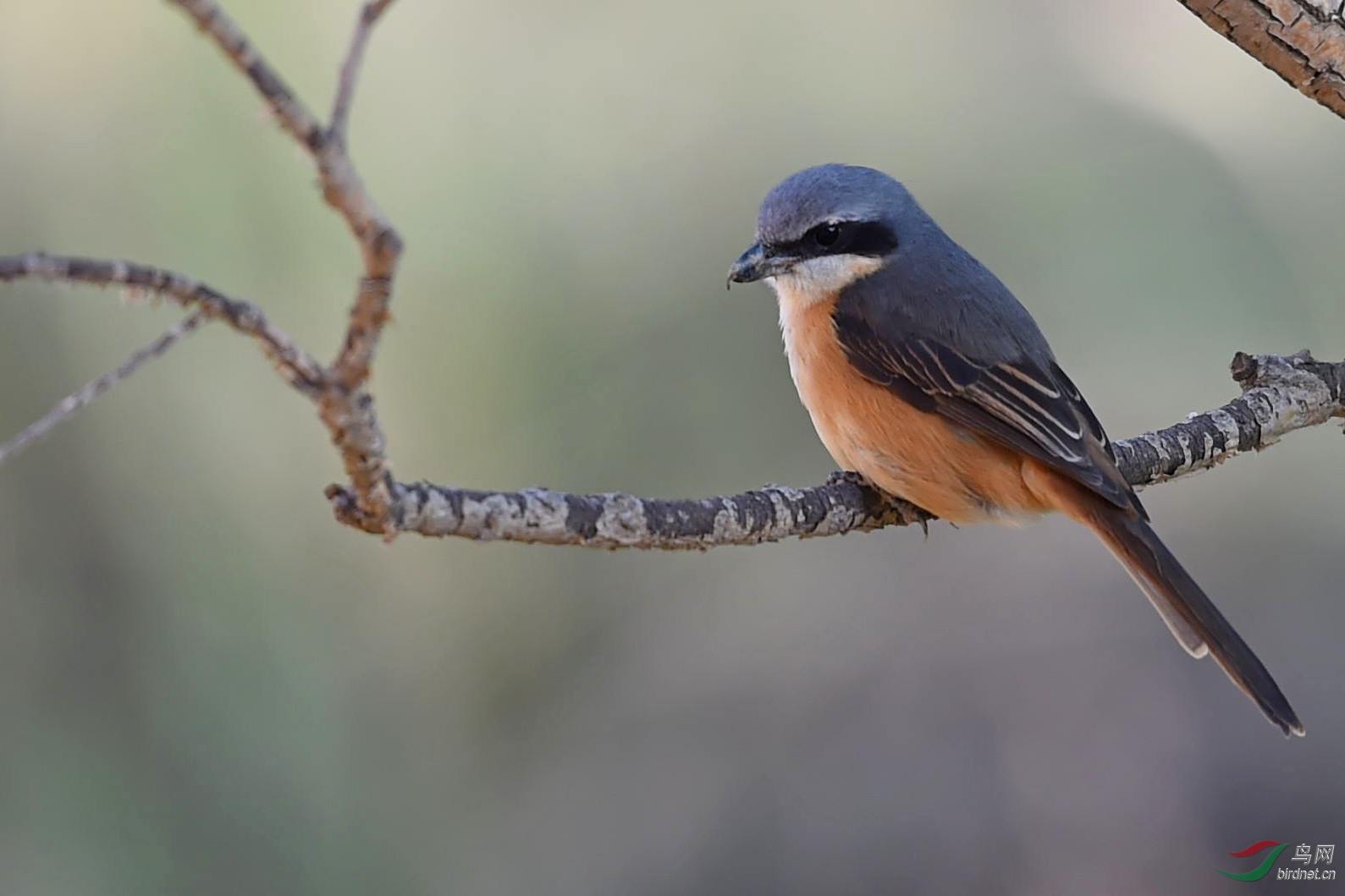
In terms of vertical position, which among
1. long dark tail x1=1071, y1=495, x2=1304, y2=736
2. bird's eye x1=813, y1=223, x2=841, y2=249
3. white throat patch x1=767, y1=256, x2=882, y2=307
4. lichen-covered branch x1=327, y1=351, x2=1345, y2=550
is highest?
bird's eye x1=813, y1=223, x2=841, y2=249

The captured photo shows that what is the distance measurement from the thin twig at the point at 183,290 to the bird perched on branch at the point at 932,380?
6.87 feet

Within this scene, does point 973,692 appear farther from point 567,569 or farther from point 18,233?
point 18,233

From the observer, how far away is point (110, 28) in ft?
16.3

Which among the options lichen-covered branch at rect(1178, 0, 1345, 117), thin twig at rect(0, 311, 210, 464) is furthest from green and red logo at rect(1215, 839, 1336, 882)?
thin twig at rect(0, 311, 210, 464)

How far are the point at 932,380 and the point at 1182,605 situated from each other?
33.4 inches

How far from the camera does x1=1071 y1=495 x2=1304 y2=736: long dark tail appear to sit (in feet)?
9.70

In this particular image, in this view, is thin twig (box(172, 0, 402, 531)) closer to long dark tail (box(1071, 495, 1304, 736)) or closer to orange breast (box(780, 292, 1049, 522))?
orange breast (box(780, 292, 1049, 522))

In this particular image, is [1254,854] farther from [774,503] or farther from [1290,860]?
[774,503]

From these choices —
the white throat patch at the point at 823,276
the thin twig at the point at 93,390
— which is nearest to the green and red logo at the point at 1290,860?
the white throat patch at the point at 823,276

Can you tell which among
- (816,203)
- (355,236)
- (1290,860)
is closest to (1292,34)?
(816,203)

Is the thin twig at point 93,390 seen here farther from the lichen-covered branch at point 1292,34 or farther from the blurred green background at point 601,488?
the blurred green background at point 601,488

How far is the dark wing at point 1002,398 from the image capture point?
129 inches

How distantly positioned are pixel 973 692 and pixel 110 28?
4.20 metres

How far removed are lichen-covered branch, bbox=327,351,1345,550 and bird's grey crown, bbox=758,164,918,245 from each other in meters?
0.74
